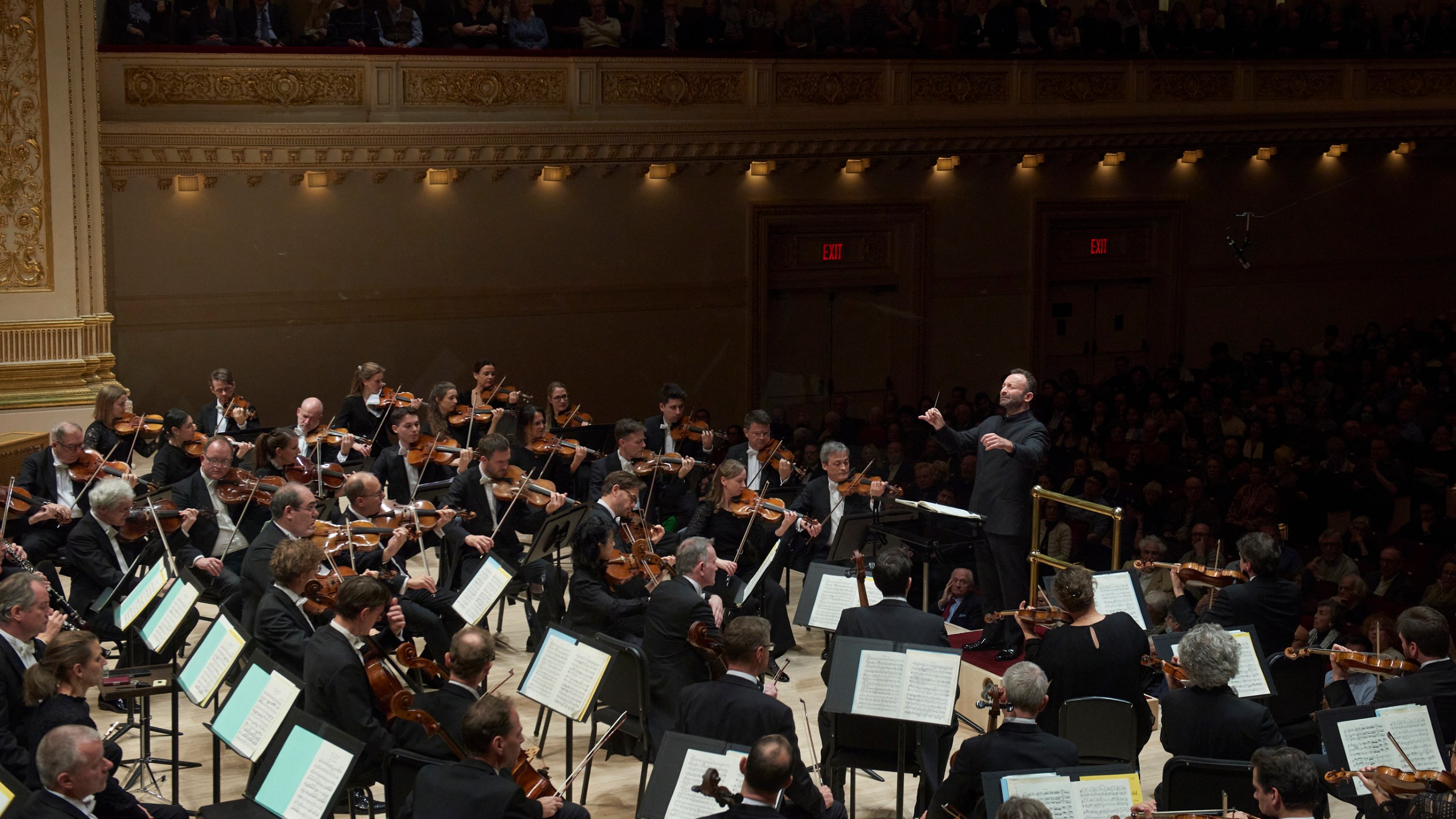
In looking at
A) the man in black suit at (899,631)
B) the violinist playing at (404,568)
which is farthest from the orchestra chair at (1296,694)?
the violinist playing at (404,568)

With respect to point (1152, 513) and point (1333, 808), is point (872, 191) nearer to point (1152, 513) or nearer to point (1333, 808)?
point (1152, 513)

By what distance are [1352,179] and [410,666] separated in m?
16.2

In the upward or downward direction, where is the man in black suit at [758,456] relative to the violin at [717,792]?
upward

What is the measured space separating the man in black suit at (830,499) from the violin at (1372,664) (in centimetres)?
281

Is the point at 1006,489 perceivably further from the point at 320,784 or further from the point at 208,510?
the point at 208,510

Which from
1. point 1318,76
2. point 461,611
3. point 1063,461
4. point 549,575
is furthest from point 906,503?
point 1318,76

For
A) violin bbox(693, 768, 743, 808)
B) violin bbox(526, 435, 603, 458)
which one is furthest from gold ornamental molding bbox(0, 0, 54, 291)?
violin bbox(693, 768, 743, 808)

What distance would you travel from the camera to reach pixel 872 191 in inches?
612

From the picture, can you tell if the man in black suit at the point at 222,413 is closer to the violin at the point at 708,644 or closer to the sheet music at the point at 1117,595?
the violin at the point at 708,644

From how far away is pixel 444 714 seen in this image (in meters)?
5.00

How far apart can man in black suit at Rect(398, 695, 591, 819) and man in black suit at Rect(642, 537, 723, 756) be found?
55.5 inches

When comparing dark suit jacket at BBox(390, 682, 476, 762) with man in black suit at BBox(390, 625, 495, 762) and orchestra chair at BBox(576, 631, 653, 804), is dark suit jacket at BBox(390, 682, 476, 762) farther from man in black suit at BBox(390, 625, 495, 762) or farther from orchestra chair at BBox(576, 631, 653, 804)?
orchestra chair at BBox(576, 631, 653, 804)

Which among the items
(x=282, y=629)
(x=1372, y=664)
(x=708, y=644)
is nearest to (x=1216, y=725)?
(x=1372, y=664)

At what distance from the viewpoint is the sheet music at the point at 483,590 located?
635cm
